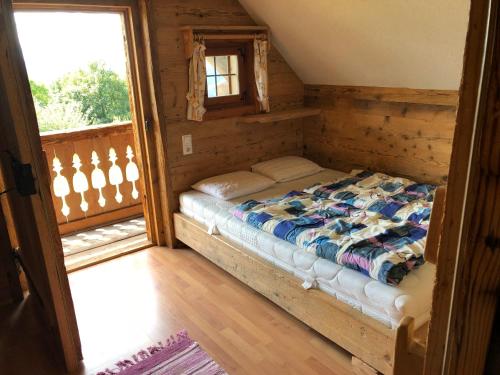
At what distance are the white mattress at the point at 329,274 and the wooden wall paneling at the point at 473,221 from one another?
1132mm

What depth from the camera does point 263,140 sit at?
3660 millimetres

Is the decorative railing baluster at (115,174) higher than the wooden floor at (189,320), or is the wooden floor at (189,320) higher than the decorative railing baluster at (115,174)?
the decorative railing baluster at (115,174)

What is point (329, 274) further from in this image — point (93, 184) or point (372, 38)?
point (93, 184)

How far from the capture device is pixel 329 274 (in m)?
2.01

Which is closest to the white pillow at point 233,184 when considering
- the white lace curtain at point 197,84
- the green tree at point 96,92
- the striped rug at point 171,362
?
the white lace curtain at point 197,84

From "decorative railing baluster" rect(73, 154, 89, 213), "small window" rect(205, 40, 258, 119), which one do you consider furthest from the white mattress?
"decorative railing baluster" rect(73, 154, 89, 213)

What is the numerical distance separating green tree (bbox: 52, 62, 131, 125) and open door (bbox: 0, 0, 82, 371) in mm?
2335

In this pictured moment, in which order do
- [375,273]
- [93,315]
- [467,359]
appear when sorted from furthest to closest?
[93,315]
[375,273]
[467,359]

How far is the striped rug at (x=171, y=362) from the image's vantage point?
1.98m

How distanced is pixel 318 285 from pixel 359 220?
1.67ft

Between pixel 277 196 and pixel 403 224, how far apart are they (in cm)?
101

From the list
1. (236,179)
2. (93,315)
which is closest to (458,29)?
(236,179)

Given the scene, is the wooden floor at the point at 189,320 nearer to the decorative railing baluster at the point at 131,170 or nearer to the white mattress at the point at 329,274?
the white mattress at the point at 329,274

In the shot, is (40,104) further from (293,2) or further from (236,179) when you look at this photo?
(293,2)
